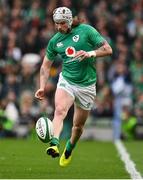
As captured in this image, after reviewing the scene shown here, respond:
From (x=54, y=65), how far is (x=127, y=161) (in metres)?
8.81

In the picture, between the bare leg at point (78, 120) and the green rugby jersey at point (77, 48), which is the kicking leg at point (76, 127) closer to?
the bare leg at point (78, 120)

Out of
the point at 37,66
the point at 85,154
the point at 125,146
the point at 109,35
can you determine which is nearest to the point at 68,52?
the point at 85,154

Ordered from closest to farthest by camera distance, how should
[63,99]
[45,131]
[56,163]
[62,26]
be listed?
[45,131] → [63,99] → [62,26] → [56,163]

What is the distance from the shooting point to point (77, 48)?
12898 mm

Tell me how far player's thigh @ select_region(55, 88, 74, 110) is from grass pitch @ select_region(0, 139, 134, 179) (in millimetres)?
999

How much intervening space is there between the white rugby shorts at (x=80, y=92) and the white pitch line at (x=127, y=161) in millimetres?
1242

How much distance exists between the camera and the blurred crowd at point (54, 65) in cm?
2319

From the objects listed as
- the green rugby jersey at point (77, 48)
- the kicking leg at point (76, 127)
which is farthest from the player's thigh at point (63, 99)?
the kicking leg at point (76, 127)

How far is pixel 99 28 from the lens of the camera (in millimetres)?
25172

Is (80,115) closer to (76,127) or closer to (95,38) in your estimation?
(76,127)

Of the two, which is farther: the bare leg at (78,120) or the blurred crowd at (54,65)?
the blurred crowd at (54,65)

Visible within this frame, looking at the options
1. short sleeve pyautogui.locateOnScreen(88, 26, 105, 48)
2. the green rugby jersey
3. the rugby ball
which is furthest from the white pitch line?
short sleeve pyautogui.locateOnScreen(88, 26, 105, 48)

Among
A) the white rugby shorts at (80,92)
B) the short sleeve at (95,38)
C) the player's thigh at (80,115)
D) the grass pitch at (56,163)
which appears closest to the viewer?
the grass pitch at (56,163)

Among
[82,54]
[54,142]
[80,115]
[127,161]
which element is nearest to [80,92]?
[80,115]
